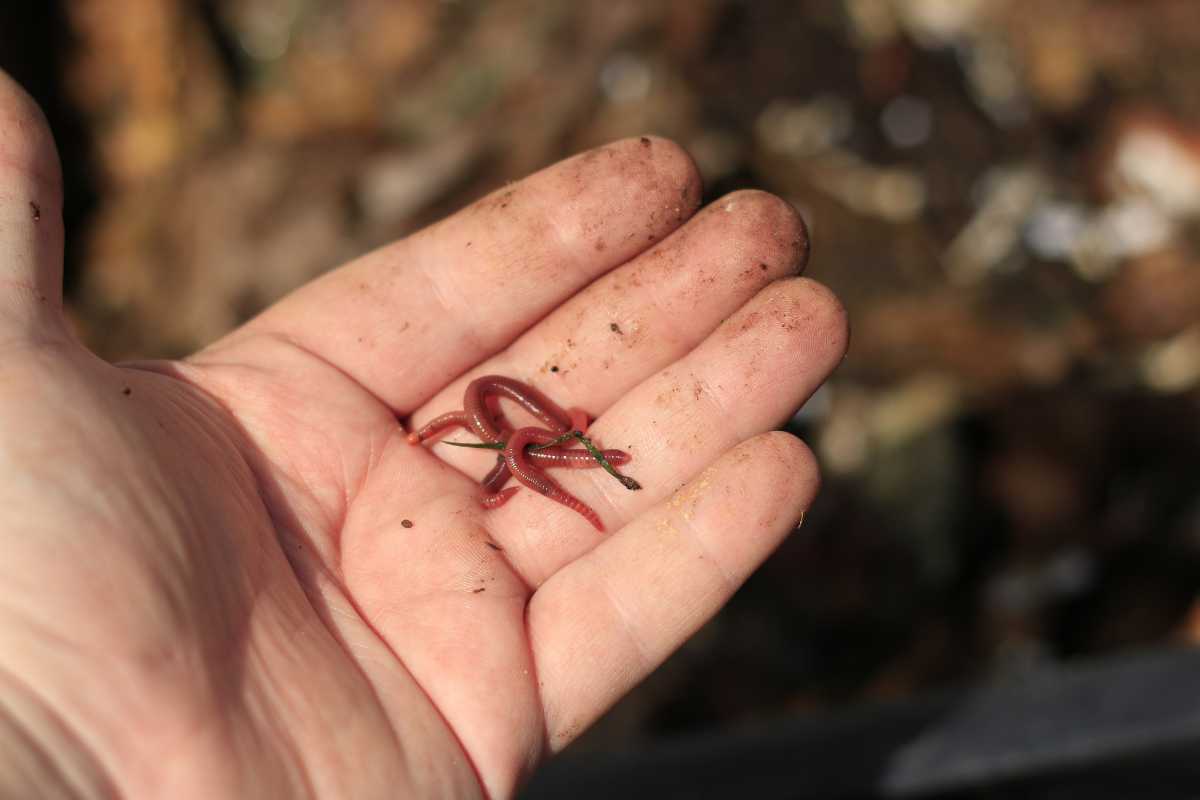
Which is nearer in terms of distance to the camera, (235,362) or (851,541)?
(235,362)

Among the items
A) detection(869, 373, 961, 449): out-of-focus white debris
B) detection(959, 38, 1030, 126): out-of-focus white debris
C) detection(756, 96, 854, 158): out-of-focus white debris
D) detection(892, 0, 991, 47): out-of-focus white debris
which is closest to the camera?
detection(869, 373, 961, 449): out-of-focus white debris

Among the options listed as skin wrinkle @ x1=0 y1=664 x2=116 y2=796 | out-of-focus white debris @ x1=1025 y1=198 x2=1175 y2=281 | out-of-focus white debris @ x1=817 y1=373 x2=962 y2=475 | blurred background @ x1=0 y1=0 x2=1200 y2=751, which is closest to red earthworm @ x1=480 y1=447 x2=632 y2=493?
skin wrinkle @ x1=0 y1=664 x2=116 y2=796

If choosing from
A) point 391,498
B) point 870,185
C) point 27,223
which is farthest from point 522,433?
point 870,185

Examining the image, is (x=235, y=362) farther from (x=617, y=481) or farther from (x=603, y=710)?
(x=603, y=710)

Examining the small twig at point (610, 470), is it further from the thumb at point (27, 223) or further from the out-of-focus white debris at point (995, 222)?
the out-of-focus white debris at point (995, 222)

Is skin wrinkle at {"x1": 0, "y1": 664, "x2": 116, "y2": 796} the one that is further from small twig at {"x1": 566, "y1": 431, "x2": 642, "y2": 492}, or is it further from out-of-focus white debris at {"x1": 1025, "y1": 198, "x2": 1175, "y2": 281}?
out-of-focus white debris at {"x1": 1025, "y1": 198, "x2": 1175, "y2": 281}

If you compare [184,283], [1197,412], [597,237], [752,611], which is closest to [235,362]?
[597,237]

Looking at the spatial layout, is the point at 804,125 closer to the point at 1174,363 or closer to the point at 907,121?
the point at 907,121
